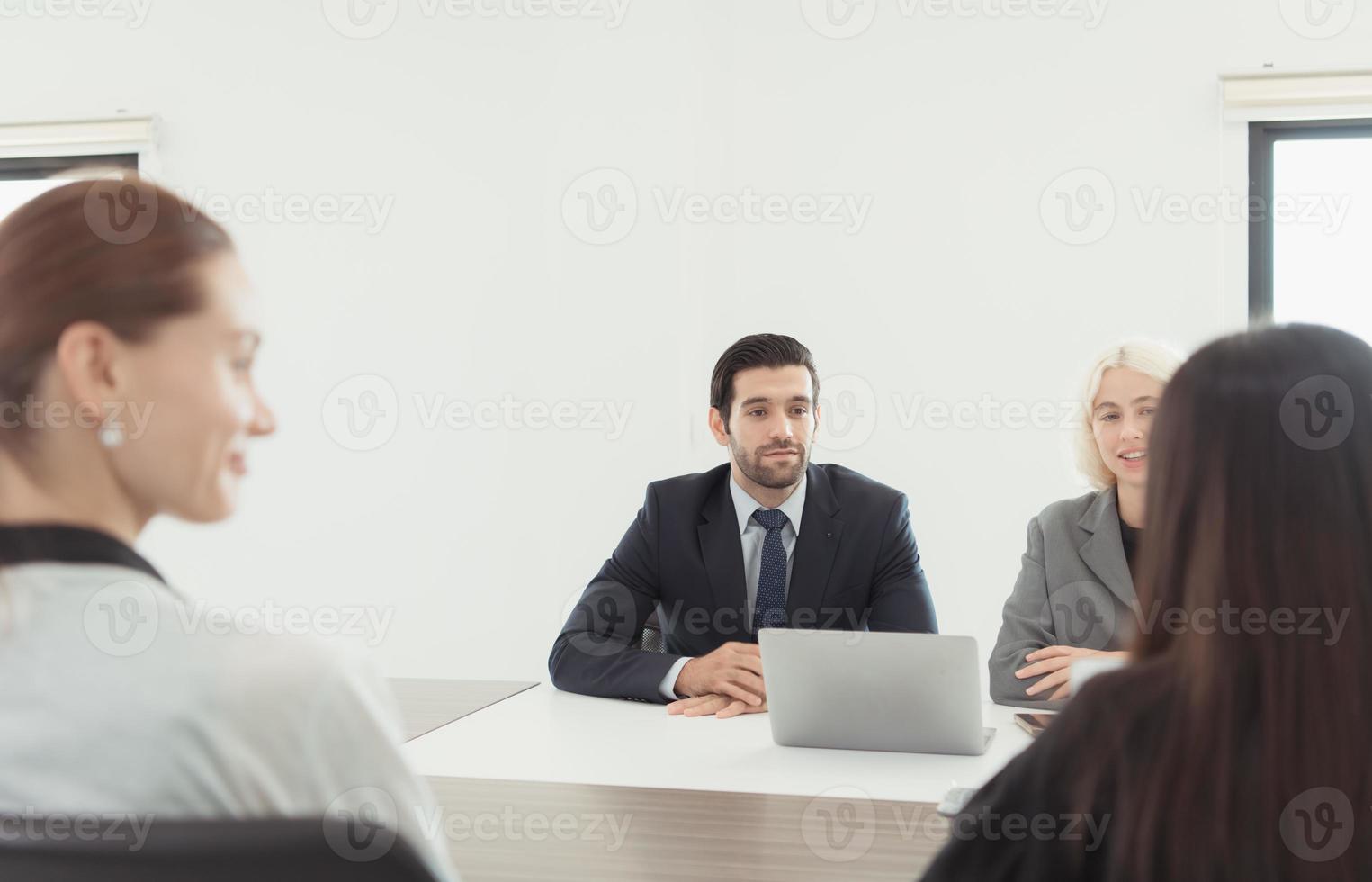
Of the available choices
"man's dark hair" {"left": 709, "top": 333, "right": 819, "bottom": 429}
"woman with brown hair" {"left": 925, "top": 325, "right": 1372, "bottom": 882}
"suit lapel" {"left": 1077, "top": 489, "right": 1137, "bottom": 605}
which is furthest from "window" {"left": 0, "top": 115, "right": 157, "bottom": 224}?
"woman with brown hair" {"left": 925, "top": 325, "right": 1372, "bottom": 882}

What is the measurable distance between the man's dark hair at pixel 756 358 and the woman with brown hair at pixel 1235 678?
219cm

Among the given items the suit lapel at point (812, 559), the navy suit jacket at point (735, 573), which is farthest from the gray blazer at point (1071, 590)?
the suit lapel at point (812, 559)

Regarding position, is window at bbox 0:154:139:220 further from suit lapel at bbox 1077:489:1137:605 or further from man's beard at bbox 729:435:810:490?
suit lapel at bbox 1077:489:1137:605

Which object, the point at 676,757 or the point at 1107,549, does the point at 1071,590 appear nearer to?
the point at 1107,549

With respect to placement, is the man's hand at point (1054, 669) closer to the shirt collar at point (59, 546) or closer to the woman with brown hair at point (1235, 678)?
the woman with brown hair at point (1235, 678)

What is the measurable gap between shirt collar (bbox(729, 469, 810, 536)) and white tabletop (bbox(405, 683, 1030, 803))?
0.70 meters

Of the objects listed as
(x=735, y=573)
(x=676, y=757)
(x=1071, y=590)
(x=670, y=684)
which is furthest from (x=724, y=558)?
(x=676, y=757)

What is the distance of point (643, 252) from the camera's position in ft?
13.0

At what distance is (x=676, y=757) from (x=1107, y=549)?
1.25m

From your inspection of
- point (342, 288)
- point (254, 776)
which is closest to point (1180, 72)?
point (342, 288)

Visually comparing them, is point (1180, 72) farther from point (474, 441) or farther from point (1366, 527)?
point (1366, 527)

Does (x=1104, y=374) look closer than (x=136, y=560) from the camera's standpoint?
No

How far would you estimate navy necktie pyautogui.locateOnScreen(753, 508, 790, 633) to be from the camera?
2.84 m

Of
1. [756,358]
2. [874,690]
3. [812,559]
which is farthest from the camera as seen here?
[756,358]
